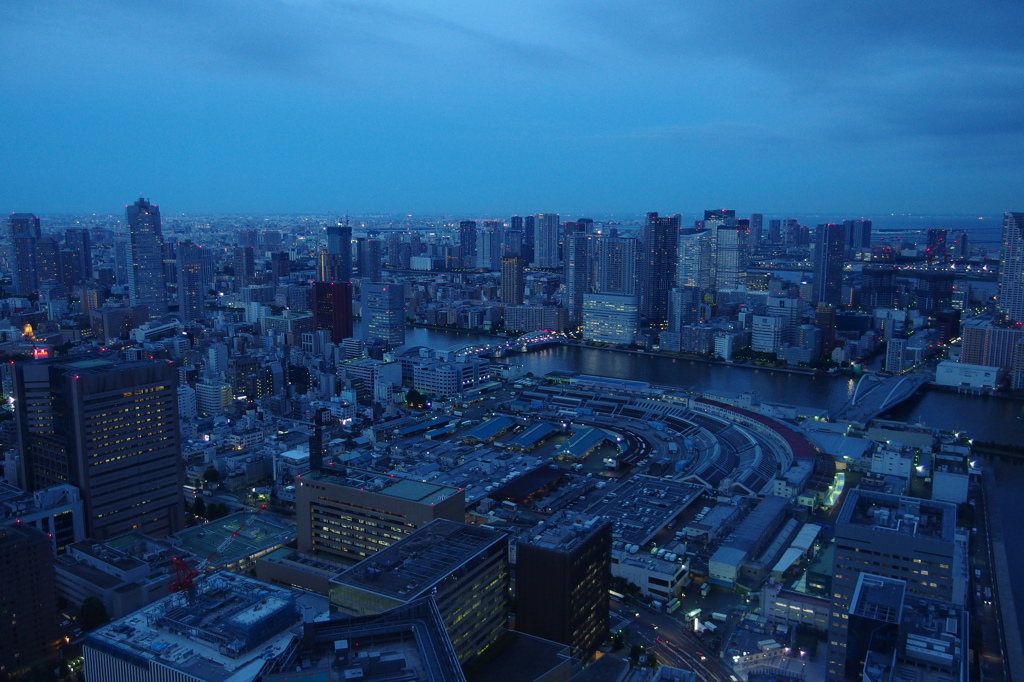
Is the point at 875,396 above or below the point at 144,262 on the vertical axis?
below

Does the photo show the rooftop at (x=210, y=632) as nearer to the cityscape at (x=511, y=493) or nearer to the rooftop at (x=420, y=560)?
the cityscape at (x=511, y=493)

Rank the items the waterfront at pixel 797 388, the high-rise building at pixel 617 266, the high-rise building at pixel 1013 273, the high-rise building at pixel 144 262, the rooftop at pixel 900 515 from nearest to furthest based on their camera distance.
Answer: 1. the rooftop at pixel 900 515
2. the waterfront at pixel 797 388
3. the high-rise building at pixel 1013 273
4. the high-rise building at pixel 144 262
5. the high-rise building at pixel 617 266

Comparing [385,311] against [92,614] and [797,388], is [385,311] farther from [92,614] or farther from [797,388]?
[92,614]

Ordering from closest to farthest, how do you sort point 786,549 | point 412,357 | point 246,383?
point 786,549
point 246,383
point 412,357

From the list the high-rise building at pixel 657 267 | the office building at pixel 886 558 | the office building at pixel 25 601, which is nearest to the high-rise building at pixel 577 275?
the high-rise building at pixel 657 267

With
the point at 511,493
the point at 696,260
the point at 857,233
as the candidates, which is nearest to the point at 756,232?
the point at 857,233

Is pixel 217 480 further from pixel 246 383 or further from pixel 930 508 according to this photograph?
pixel 930 508

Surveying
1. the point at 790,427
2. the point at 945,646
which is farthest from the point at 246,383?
the point at 945,646
